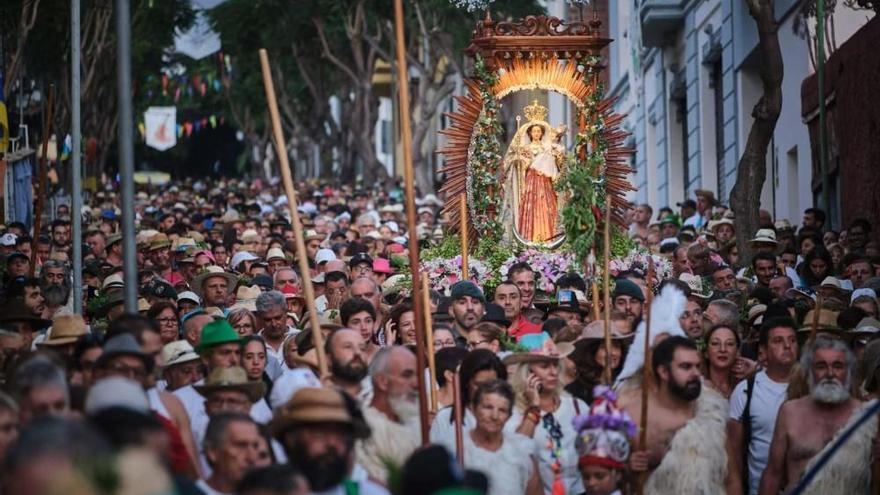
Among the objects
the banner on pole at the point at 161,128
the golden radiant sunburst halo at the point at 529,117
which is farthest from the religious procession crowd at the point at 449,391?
the banner on pole at the point at 161,128

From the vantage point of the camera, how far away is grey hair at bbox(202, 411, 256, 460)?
29.9 ft

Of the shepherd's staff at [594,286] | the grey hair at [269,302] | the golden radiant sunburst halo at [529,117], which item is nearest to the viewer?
the shepherd's staff at [594,286]

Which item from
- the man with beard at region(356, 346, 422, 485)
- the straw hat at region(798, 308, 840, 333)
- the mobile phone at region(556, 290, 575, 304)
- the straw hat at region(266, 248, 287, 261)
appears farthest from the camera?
the straw hat at region(266, 248, 287, 261)

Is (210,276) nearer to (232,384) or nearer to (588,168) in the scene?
(588,168)

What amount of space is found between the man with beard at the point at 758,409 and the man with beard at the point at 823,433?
423 millimetres

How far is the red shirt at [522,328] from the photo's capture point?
15857 mm

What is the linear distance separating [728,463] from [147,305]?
22.2ft

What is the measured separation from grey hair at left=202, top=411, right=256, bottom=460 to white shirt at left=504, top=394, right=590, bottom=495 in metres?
2.30

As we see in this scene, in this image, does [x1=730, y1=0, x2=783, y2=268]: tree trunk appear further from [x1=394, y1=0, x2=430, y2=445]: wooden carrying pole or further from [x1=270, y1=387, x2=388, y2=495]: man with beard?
[x1=270, y1=387, x2=388, y2=495]: man with beard

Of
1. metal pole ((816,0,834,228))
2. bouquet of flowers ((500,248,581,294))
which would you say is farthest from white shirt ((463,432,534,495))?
metal pole ((816,0,834,228))

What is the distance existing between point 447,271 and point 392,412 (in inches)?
390

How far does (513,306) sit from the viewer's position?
16.2 metres

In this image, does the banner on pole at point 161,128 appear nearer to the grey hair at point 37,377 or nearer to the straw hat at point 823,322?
the straw hat at point 823,322

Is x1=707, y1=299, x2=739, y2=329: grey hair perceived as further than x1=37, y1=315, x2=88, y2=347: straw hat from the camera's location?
Yes
